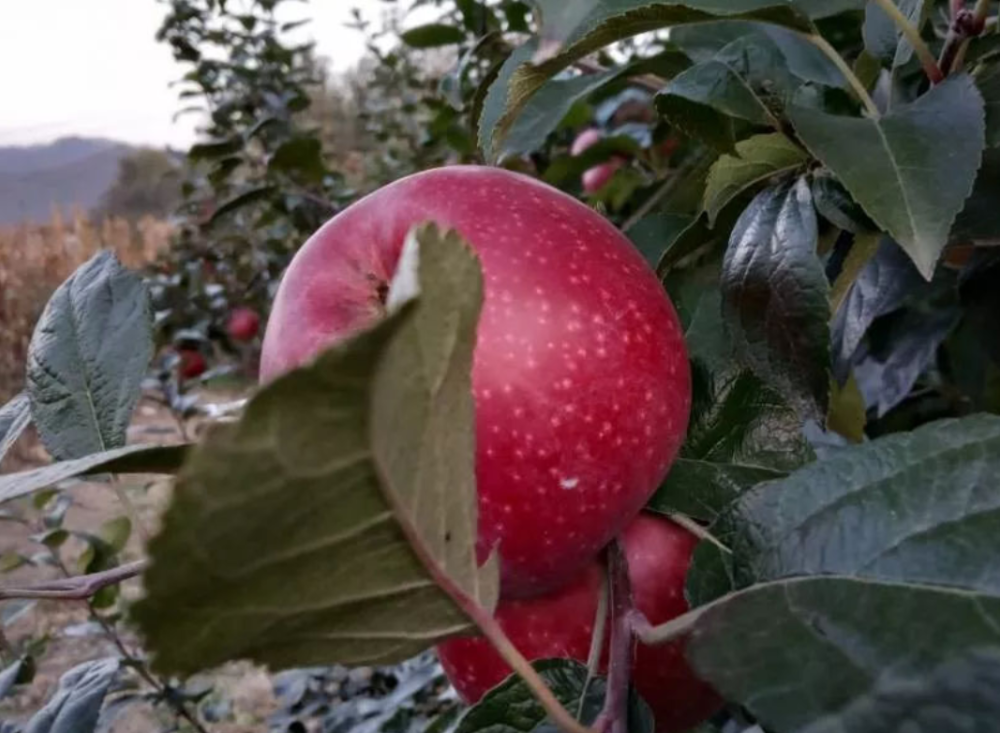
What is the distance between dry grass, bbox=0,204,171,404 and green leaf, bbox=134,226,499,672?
4.73 metres

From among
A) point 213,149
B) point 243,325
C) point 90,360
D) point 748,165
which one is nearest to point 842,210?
point 748,165

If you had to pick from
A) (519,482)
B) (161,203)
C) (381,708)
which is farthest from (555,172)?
(161,203)

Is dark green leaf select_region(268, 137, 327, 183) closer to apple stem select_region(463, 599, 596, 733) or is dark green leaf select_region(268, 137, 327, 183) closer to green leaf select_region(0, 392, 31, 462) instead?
green leaf select_region(0, 392, 31, 462)

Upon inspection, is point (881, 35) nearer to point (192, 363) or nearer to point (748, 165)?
point (748, 165)

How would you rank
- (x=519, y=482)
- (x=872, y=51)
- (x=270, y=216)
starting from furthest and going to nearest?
1. (x=270, y=216)
2. (x=872, y=51)
3. (x=519, y=482)

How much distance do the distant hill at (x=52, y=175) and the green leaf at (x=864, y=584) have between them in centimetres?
682

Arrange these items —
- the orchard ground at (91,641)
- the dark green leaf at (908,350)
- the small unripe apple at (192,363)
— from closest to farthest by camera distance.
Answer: the dark green leaf at (908,350)
the orchard ground at (91,641)
the small unripe apple at (192,363)

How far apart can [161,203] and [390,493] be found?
9.70 m

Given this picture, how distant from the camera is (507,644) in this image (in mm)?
319

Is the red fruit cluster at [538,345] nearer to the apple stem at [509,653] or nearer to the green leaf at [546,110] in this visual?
the apple stem at [509,653]

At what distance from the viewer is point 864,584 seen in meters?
0.32

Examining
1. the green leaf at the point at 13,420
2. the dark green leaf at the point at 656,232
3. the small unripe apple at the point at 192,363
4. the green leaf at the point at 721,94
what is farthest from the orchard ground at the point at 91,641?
the green leaf at the point at 721,94

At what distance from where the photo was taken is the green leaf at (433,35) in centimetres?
137

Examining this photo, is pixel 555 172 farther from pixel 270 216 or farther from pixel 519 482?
pixel 270 216
